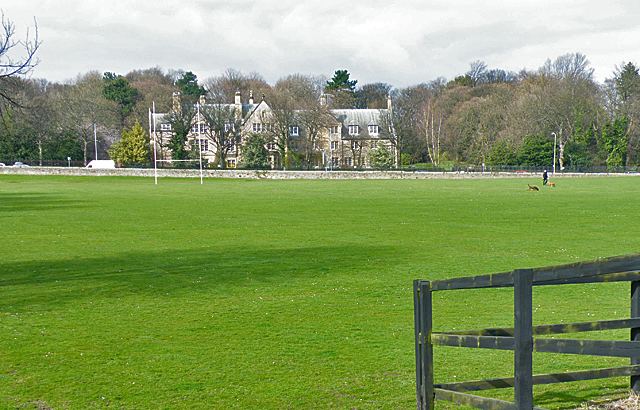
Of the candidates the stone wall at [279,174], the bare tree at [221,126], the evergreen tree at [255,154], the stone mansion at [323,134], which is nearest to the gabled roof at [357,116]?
the stone mansion at [323,134]

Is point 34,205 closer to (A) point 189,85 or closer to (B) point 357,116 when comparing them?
(B) point 357,116

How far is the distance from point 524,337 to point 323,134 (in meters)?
119

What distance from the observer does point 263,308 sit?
12805mm

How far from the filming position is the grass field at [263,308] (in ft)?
26.3

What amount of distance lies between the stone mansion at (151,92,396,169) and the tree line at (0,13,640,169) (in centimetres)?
188

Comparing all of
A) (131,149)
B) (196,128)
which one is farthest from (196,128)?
(131,149)

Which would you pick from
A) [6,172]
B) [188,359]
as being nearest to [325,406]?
[188,359]

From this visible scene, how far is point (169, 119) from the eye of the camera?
369ft

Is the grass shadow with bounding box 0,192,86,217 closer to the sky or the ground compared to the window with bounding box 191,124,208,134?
closer to the ground

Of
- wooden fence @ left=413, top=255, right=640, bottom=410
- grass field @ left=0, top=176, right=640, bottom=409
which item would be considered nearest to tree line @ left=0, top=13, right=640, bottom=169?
grass field @ left=0, top=176, right=640, bottom=409

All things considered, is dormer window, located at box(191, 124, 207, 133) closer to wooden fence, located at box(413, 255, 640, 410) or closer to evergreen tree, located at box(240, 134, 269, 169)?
evergreen tree, located at box(240, 134, 269, 169)

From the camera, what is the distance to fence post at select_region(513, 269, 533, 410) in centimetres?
435

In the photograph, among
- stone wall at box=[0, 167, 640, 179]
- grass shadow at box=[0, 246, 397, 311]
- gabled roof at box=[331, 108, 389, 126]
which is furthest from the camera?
gabled roof at box=[331, 108, 389, 126]

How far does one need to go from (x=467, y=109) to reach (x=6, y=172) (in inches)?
2840
